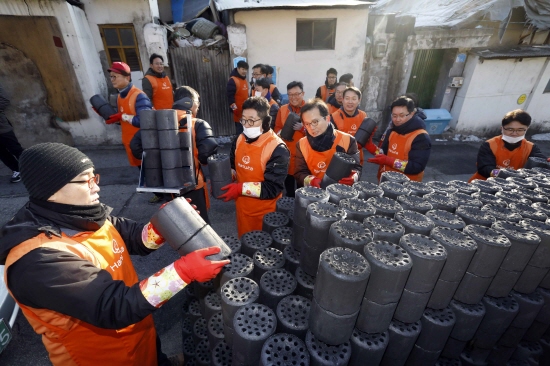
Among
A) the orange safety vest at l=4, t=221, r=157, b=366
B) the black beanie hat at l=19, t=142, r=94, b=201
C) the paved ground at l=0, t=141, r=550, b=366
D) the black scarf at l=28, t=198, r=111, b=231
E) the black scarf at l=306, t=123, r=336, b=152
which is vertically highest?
the black beanie hat at l=19, t=142, r=94, b=201

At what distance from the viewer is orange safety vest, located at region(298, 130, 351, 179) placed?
3.56m

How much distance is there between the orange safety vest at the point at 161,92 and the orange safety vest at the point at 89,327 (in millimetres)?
5870

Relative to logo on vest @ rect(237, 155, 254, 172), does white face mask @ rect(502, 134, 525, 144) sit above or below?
above

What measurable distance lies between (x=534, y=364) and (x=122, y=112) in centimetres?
666

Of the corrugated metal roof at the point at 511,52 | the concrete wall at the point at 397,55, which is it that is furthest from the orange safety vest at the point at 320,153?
the corrugated metal roof at the point at 511,52

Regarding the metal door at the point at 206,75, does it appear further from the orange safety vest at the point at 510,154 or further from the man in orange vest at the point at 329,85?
the orange safety vest at the point at 510,154

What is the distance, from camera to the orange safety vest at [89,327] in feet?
4.91

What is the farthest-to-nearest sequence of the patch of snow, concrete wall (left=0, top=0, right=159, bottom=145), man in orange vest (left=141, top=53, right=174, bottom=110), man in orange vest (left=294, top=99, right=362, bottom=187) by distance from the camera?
1. the patch of snow
2. man in orange vest (left=141, top=53, right=174, bottom=110)
3. concrete wall (left=0, top=0, right=159, bottom=145)
4. man in orange vest (left=294, top=99, right=362, bottom=187)

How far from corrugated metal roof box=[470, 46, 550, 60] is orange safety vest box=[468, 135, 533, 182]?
6.74 m

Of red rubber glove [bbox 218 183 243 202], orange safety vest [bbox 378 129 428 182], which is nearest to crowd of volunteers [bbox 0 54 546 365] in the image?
red rubber glove [bbox 218 183 243 202]

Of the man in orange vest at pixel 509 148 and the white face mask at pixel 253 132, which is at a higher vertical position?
the white face mask at pixel 253 132

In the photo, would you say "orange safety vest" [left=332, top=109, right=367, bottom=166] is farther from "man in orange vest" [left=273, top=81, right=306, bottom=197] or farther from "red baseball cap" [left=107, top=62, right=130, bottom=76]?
"red baseball cap" [left=107, top=62, right=130, bottom=76]

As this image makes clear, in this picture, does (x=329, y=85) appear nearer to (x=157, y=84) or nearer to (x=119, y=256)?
(x=157, y=84)

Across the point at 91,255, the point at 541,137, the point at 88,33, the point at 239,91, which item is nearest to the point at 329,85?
the point at 239,91
